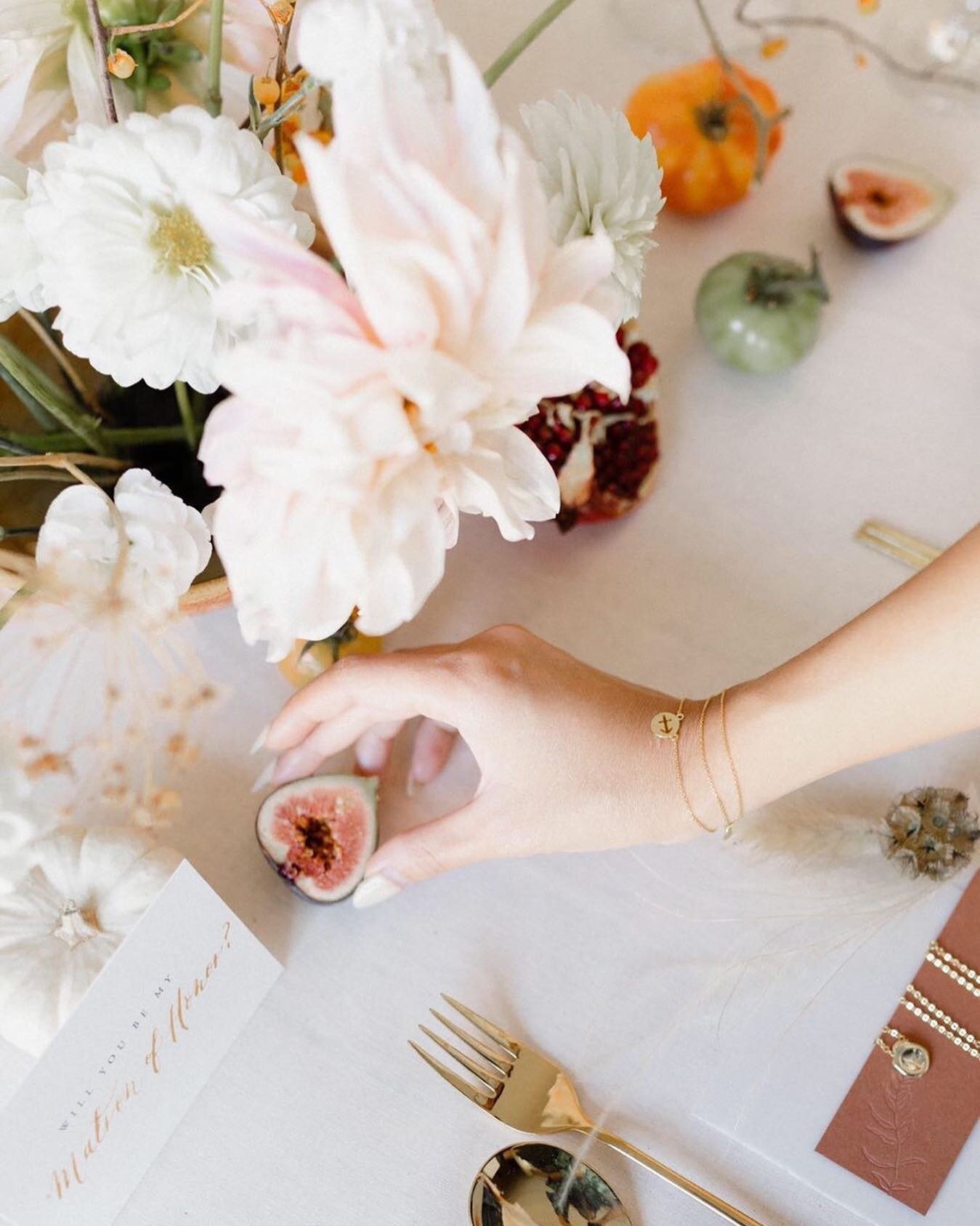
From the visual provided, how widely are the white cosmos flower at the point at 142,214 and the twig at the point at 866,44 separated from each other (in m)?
0.94

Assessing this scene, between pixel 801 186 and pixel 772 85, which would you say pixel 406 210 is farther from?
pixel 772 85

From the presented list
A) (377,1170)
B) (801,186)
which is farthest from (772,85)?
(377,1170)

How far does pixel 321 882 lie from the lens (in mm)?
716

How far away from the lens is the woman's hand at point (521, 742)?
2.20ft

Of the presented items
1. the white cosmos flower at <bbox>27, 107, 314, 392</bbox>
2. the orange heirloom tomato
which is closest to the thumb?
the white cosmos flower at <bbox>27, 107, 314, 392</bbox>

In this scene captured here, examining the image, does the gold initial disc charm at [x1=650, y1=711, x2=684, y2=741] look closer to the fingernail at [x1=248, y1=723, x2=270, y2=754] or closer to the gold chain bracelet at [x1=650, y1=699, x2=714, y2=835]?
the gold chain bracelet at [x1=650, y1=699, x2=714, y2=835]

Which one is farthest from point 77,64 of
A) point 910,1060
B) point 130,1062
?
point 910,1060

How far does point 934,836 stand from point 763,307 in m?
0.46

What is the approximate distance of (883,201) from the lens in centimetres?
100

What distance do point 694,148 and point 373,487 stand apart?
30.5 inches

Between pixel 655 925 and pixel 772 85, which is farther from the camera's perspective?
pixel 772 85

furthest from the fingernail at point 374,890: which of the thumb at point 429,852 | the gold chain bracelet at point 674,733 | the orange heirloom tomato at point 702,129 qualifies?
the orange heirloom tomato at point 702,129

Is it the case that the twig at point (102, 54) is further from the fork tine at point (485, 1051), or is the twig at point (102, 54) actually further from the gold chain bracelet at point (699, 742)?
the fork tine at point (485, 1051)

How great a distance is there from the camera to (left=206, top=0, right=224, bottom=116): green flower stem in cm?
45
